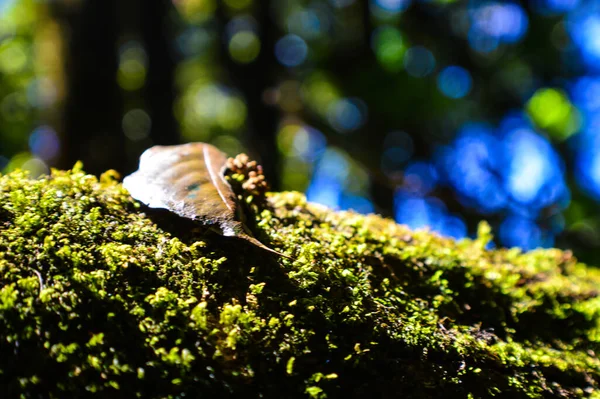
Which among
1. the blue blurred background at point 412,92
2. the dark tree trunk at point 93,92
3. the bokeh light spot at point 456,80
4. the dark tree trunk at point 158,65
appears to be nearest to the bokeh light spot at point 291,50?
the blue blurred background at point 412,92

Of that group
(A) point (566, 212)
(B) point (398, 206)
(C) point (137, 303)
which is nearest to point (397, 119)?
(B) point (398, 206)

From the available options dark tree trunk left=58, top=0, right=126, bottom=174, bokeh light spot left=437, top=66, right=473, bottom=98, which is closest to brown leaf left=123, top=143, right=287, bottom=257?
dark tree trunk left=58, top=0, right=126, bottom=174

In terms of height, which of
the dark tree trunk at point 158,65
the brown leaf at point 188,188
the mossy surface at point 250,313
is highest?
the dark tree trunk at point 158,65

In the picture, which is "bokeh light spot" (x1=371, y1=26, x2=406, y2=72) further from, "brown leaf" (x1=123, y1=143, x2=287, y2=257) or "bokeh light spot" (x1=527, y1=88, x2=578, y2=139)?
"brown leaf" (x1=123, y1=143, x2=287, y2=257)

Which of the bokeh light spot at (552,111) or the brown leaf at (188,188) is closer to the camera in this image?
the brown leaf at (188,188)

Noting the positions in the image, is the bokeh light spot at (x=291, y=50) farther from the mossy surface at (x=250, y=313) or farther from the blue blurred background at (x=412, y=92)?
the mossy surface at (x=250, y=313)
